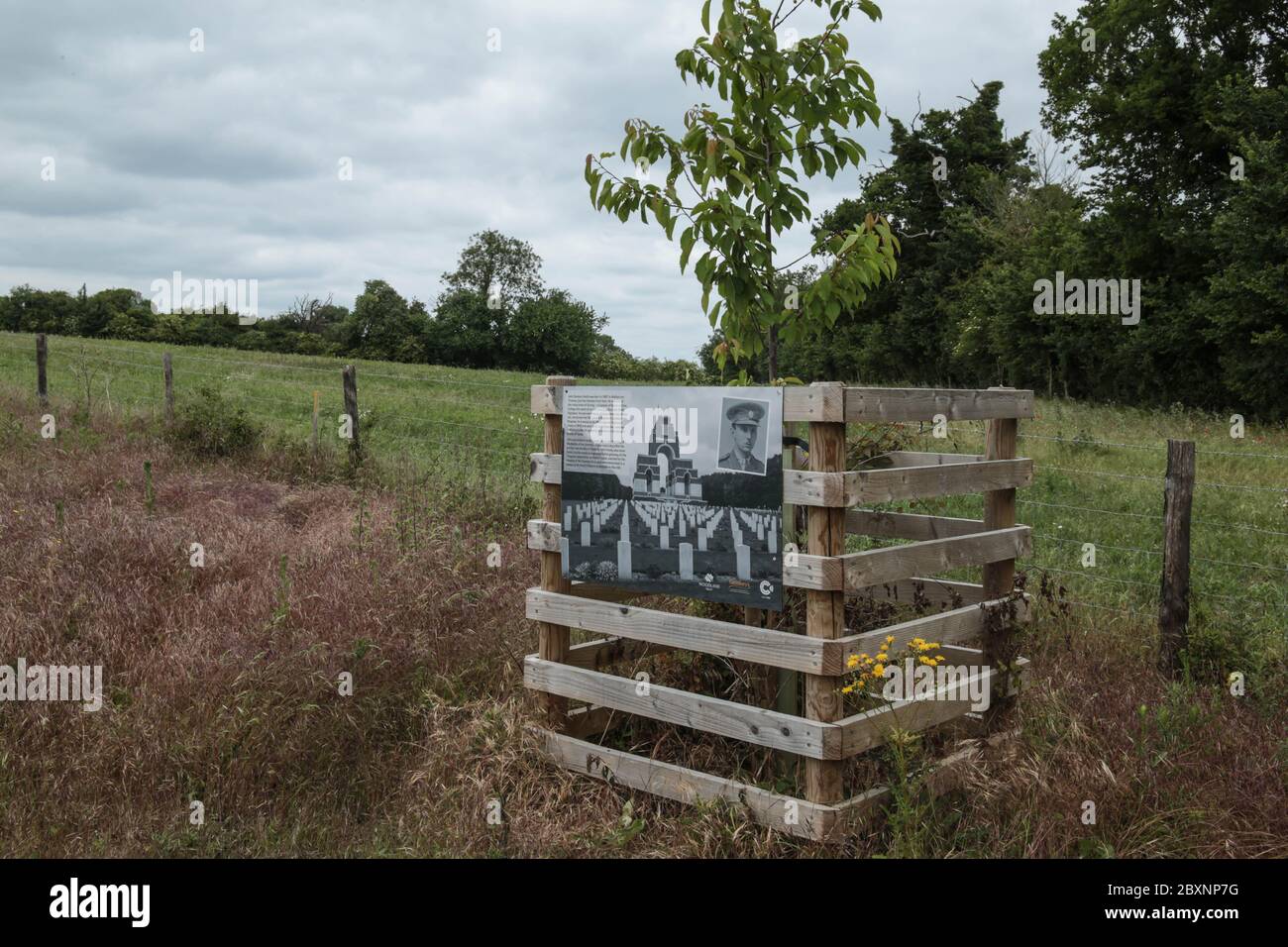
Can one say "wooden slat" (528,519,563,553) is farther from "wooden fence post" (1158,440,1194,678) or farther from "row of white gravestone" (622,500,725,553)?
"wooden fence post" (1158,440,1194,678)

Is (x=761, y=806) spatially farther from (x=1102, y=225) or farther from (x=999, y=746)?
(x=1102, y=225)

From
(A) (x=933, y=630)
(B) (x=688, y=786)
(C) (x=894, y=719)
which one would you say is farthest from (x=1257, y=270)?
(B) (x=688, y=786)

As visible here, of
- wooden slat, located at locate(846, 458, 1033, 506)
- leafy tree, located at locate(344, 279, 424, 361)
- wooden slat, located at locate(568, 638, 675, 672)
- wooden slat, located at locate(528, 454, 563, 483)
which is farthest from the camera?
leafy tree, located at locate(344, 279, 424, 361)

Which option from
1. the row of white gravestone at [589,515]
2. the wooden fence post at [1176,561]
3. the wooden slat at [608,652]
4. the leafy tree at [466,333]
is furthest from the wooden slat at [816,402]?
the leafy tree at [466,333]

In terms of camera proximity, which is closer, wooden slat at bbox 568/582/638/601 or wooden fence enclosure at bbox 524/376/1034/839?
wooden fence enclosure at bbox 524/376/1034/839

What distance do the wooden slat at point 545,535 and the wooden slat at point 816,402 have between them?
5.07 feet

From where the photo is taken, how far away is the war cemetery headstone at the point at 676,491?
4.49 m

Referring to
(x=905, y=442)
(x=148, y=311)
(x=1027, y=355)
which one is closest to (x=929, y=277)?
(x=1027, y=355)

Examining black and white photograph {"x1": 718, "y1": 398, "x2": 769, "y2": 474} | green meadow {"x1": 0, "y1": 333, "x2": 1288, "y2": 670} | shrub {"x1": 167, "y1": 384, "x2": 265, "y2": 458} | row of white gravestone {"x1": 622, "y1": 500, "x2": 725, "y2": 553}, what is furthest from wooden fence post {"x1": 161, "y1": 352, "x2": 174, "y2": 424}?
black and white photograph {"x1": 718, "y1": 398, "x2": 769, "y2": 474}

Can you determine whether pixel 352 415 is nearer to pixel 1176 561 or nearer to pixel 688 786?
pixel 688 786

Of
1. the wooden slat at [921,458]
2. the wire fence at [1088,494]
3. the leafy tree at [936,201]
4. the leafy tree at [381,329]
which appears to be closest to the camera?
the wooden slat at [921,458]

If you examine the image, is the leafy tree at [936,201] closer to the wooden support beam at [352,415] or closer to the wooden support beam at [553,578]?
the wooden support beam at [352,415]

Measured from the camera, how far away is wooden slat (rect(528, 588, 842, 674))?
4.35 meters

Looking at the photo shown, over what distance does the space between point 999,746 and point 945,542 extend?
105 cm
